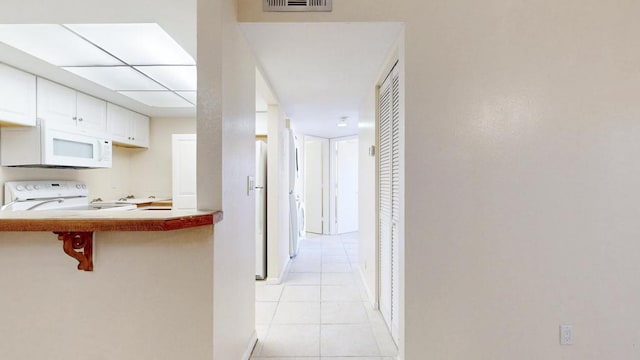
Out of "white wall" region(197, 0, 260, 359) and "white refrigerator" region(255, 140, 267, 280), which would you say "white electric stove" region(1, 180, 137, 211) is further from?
"white wall" region(197, 0, 260, 359)

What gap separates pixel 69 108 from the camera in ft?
9.75

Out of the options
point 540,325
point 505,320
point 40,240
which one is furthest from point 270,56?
point 540,325

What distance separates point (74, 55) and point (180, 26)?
47.6 inches

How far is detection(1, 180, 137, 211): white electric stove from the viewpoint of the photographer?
2594 millimetres

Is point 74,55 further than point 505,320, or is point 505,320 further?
point 74,55

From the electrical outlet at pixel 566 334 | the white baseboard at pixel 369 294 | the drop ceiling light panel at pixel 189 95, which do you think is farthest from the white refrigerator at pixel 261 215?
the electrical outlet at pixel 566 334

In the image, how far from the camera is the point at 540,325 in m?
1.60

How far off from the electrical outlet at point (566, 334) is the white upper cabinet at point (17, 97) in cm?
430

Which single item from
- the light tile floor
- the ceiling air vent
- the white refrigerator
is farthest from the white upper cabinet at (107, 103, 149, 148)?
the ceiling air vent

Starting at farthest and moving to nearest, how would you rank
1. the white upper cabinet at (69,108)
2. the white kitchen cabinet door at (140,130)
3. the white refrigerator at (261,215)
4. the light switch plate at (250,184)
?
the white kitchen cabinet door at (140,130), the white refrigerator at (261,215), the white upper cabinet at (69,108), the light switch plate at (250,184)

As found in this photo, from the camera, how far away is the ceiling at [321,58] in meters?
1.73

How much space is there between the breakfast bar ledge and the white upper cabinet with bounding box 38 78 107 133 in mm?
2083

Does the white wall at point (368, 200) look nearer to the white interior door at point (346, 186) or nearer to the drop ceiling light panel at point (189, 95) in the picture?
the drop ceiling light panel at point (189, 95)

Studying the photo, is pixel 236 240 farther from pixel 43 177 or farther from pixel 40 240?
pixel 43 177
